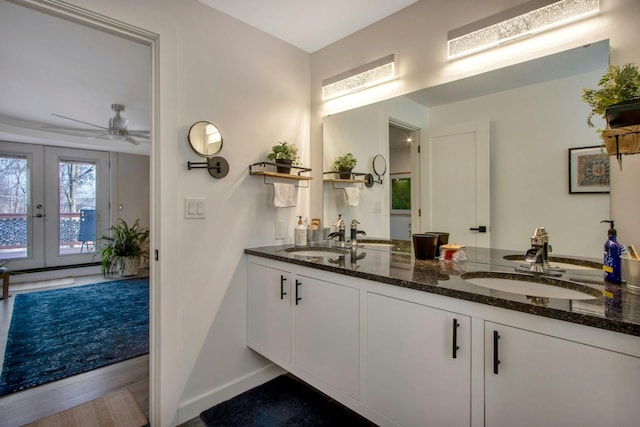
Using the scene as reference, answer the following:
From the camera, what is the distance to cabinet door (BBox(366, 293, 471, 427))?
1102 mm

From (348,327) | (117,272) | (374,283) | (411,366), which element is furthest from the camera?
(117,272)

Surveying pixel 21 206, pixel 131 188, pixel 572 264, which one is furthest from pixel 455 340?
pixel 21 206

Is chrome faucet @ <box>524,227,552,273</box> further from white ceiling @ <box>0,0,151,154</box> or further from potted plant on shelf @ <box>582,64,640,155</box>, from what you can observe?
white ceiling @ <box>0,0,151,154</box>

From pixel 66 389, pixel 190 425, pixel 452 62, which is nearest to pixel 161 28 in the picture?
pixel 452 62

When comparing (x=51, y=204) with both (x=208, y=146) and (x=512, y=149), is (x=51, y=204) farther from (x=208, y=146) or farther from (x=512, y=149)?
(x=512, y=149)

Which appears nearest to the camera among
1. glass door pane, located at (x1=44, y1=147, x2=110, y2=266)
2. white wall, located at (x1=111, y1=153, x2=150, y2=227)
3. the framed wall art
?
the framed wall art

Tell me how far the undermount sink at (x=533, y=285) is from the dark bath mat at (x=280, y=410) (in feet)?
3.55

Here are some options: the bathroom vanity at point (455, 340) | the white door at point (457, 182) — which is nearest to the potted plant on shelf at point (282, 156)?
the bathroom vanity at point (455, 340)

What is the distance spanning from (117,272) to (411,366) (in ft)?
17.8

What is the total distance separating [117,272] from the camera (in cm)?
521

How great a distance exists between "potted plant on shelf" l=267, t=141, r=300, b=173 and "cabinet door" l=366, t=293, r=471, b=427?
3.82 feet

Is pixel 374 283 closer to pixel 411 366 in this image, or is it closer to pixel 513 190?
pixel 411 366

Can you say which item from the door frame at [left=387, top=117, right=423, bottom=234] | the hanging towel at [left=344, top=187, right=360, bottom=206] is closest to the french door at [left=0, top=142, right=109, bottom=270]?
the hanging towel at [left=344, top=187, right=360, bottom=206]

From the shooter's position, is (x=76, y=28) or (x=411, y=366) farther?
(x=76, y=28)
